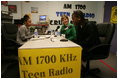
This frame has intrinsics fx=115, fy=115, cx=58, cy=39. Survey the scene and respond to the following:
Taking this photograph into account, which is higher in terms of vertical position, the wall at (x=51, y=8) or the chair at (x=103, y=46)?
the wall at (x=51, y=8)

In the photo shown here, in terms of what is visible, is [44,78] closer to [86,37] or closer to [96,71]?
[86,37]

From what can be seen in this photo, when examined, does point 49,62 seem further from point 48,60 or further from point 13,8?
point 13,8

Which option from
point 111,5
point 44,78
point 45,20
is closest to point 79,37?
point 44,78

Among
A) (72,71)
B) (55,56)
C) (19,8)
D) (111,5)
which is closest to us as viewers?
(55,56)

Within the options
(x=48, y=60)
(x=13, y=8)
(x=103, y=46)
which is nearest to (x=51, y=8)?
(x=13, y=8)

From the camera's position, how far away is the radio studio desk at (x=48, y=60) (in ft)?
4.69

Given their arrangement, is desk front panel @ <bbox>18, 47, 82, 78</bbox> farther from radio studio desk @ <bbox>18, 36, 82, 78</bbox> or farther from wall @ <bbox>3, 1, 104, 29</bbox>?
wall @ <bbox>3, 1, 104, 29</bbox>

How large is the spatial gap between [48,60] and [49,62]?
31 millimetres

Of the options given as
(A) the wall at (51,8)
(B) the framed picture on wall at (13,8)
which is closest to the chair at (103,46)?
(A) the wall at (51,8)

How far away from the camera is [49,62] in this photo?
1.48 metres

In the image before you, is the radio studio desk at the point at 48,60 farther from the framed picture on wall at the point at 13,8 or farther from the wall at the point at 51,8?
the framed picture on wall at the point at 13,8

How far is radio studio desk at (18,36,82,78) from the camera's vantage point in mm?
1431

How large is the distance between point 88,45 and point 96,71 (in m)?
0.67

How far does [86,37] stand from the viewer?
195cm
